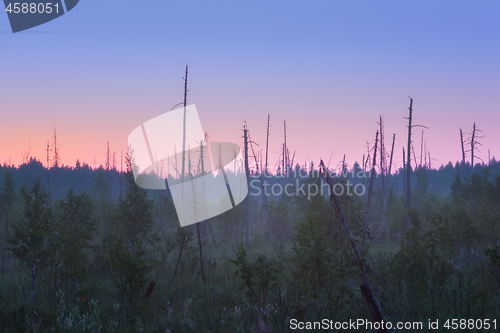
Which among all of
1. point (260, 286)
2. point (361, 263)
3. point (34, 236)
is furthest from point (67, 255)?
point (361, 263)

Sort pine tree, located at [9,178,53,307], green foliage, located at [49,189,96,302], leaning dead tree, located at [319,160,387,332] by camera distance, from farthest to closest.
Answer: green foliage, located at [49,189,96,302] < pine tree, located at [9,178,53,307] < leaning dead tree, located at [319,160,387,332]

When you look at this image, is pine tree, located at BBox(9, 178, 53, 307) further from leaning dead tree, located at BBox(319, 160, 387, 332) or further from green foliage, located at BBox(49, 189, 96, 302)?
leaning dead tree, located at BBox(319, 160, 387, 332)

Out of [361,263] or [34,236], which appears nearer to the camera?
[361,263]

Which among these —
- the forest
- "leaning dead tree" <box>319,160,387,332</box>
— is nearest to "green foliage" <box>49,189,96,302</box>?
the forest

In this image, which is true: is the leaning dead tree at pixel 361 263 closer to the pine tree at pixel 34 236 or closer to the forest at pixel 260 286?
the forest at pixel 260 286

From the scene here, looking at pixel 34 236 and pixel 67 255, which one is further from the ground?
pixel 34 236

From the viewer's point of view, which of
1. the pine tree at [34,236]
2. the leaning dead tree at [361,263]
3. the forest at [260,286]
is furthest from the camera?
the pine tree at [34,236]

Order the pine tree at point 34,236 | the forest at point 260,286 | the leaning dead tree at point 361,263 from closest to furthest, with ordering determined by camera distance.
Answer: the leaning dead tree at point 361,263, the forest at point 260,286, the pine tree at point 34,236

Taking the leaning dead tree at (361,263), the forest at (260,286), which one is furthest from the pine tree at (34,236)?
the leaning dead tree at (361,263)

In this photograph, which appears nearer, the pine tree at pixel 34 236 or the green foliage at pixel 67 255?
the pine tree at pixel 34 236

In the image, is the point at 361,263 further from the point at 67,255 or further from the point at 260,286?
the point at 67,255

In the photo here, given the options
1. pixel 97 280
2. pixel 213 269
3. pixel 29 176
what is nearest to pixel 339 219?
pixel 213 269

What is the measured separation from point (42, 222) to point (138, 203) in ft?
19.7

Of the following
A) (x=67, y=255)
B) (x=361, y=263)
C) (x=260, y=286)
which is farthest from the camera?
(x=67, y=255)
